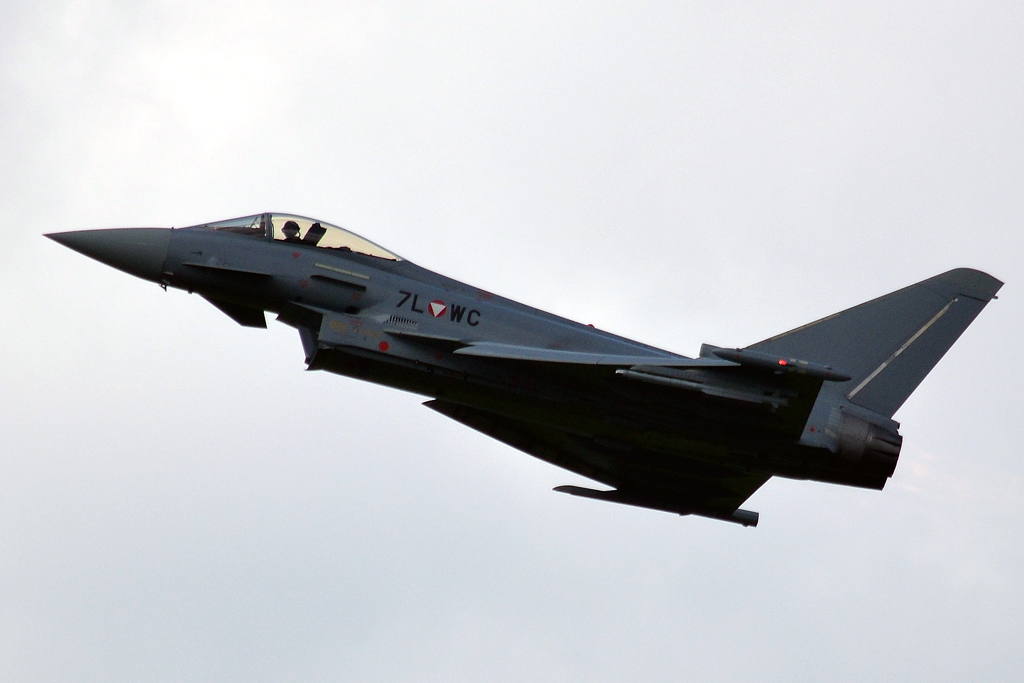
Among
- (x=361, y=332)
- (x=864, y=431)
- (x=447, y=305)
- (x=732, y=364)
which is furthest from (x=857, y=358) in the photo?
(x=361, y=332)

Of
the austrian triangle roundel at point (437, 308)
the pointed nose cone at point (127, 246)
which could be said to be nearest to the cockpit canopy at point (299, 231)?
the pointed nose cone at point (127, 246)

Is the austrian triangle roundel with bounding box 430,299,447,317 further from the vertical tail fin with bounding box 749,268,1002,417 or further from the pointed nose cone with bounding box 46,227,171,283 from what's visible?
the vertical tail fin with bounding box 749,268,1002,417

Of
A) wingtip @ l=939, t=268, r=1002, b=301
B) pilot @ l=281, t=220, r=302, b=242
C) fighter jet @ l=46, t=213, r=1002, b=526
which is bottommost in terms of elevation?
fighter jet @ l=46, t=213, r=1002, b=526

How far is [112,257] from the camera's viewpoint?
16938 millimetres

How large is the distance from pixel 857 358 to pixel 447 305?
6.43 m

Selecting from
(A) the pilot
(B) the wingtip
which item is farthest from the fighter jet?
(B) the wingtip

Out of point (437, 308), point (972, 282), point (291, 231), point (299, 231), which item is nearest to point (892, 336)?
point (972, 282)

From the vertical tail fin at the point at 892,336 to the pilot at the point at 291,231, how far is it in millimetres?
7134

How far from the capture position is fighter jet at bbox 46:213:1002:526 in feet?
52.8

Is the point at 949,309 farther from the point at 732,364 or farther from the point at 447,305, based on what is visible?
the point at 447,305

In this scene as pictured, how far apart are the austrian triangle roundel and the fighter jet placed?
0.02 meters

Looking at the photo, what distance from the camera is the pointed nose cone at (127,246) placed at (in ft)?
55.4

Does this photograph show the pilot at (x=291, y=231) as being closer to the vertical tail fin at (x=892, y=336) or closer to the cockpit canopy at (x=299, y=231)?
the cockpit canopy at (x=299, y=231)

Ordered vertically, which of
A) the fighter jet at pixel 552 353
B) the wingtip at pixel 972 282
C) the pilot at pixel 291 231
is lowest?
the fighter jet at pixel 552 353
